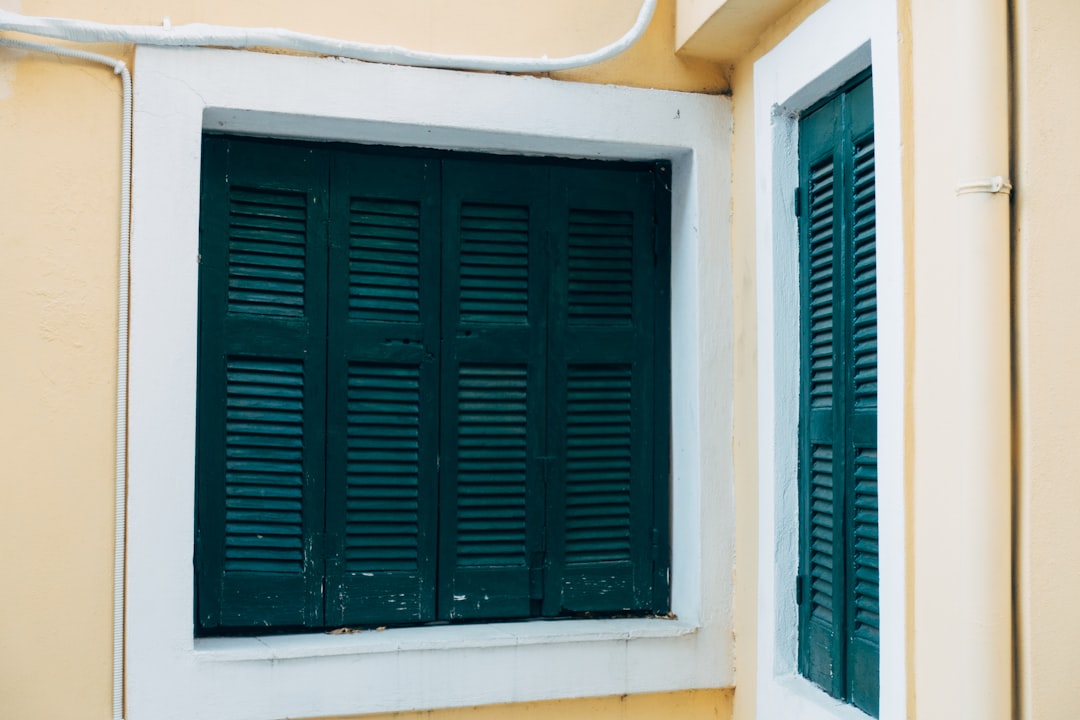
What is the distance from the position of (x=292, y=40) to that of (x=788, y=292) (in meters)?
1.70

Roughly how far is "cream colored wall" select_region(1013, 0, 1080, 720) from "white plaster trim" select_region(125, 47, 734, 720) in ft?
4.61

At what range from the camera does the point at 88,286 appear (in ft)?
11.0

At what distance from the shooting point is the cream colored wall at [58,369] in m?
3.26

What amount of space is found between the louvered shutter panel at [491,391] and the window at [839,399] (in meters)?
0.88

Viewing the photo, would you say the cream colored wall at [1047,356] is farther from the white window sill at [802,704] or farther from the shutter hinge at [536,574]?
the shutter hinge at [536,574]

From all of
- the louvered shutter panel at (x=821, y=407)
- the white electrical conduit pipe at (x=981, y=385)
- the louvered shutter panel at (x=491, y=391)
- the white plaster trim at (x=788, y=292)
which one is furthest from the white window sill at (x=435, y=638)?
the white electrical conduit pipe at (x=981, y=385)

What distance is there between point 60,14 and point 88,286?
0.80 meters

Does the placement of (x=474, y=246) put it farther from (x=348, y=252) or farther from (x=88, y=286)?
(x=88, y=286)

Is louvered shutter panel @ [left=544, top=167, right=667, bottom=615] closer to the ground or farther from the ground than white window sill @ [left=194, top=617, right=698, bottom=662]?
farther from the ground

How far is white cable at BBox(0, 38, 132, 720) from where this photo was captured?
3330mm

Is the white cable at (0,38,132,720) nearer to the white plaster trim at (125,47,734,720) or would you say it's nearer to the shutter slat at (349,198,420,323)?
the white plaster trim at (125,47,734,720)

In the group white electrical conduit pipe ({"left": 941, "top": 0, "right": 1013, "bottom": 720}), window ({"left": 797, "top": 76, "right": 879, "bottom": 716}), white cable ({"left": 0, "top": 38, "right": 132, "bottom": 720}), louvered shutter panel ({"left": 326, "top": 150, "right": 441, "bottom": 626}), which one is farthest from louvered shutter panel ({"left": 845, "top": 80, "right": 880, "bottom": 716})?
white cable ({"left": 0, "top": 38, "right": 132, "bottom": 720})

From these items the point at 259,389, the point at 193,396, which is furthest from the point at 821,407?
the point at 193,396

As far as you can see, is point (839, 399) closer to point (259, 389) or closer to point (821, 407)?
point (821, 407)
